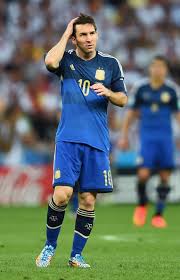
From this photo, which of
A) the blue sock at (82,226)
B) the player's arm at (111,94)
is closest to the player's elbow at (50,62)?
the player's arm at (111,94)

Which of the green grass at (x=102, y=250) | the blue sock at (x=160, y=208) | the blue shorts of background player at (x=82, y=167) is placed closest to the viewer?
the green grass at (x=102, y=250)

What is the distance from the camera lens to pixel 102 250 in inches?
373

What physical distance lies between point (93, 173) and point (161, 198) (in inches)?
261

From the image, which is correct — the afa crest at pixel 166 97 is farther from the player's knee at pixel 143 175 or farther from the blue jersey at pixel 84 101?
the blue jersey at pixel 84 101

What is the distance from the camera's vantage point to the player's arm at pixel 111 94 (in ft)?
23.9

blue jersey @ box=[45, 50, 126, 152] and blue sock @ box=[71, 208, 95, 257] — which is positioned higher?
blue jersey @ box=[45, 50, 126, 152]

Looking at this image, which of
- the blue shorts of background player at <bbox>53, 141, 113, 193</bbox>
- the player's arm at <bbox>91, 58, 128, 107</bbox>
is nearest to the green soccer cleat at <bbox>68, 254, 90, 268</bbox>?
the blue shorts of background player at <bbox>53, 141, 113, 193</bbox>

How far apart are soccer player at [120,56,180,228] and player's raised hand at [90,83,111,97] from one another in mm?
6565

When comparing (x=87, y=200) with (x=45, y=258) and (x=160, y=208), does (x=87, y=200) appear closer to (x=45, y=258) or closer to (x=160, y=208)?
(x=45, y=258)

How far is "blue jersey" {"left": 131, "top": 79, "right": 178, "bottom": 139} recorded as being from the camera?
1402cm

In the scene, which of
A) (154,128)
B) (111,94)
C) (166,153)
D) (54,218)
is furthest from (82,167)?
(166,153)

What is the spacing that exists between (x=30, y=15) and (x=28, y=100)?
2700 mm

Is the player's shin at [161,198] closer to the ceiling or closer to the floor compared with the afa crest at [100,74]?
closer to the floor

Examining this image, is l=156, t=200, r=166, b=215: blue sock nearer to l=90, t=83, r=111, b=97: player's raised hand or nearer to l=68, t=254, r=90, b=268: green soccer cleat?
l=68, t=254, r=90, b=268: green soccer cleat
